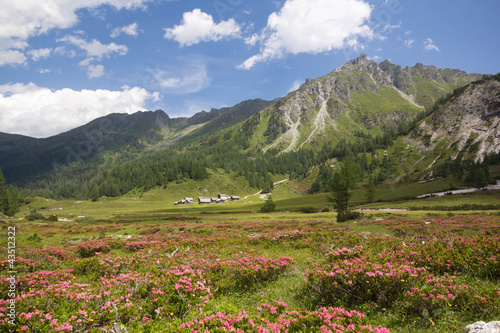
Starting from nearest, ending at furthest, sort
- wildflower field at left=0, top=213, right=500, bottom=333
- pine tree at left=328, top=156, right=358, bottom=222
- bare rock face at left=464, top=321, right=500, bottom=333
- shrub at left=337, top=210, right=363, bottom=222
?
bare rock face at left=464, top=321, right=500, bottom=333
wildflower field at left=0, top=213, right=500, bottom=333
shrub at left=337, top=210, right=363, bottom=222
pine tree at left=328, top=156, right=358, bottom=222

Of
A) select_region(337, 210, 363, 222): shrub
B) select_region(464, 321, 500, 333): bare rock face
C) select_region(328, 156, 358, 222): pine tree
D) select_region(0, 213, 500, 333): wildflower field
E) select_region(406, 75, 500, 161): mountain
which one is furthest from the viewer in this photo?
select_region(406, 75, 500, 161): mountain

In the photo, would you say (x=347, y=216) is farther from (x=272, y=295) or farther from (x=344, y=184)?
(x=272, y=295)

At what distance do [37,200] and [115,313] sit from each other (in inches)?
8467

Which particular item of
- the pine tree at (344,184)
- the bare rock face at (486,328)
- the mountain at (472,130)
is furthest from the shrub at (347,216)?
the mountain at (472,130)

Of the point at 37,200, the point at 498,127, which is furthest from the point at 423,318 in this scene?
the point at 498,127

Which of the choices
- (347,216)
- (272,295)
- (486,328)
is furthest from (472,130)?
(272,295)

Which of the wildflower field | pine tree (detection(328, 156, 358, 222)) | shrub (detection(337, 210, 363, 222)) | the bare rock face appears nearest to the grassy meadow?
the wildflower field

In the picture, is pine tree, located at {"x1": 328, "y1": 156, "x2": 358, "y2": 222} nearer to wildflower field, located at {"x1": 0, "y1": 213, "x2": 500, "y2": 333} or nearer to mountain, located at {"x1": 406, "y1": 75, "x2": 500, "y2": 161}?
wildflower field, located at {"x1": 0, "y1": 213, "x2": 500, "y2": 333}

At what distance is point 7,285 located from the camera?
9.52 m

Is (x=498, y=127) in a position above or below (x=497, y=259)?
above

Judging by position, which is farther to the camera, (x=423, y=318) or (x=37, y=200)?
(x=37, y=200)

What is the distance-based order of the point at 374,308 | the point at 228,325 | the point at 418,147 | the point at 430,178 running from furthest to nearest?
1. the point at 418,147
2. the point at 430,178
3. the point at 374,308
4. the point at 228,325

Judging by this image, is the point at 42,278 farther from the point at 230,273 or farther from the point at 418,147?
the point at 418,147

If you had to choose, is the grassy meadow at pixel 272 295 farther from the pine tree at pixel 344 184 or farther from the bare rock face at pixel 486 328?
the pine tree at pixel 344 184
